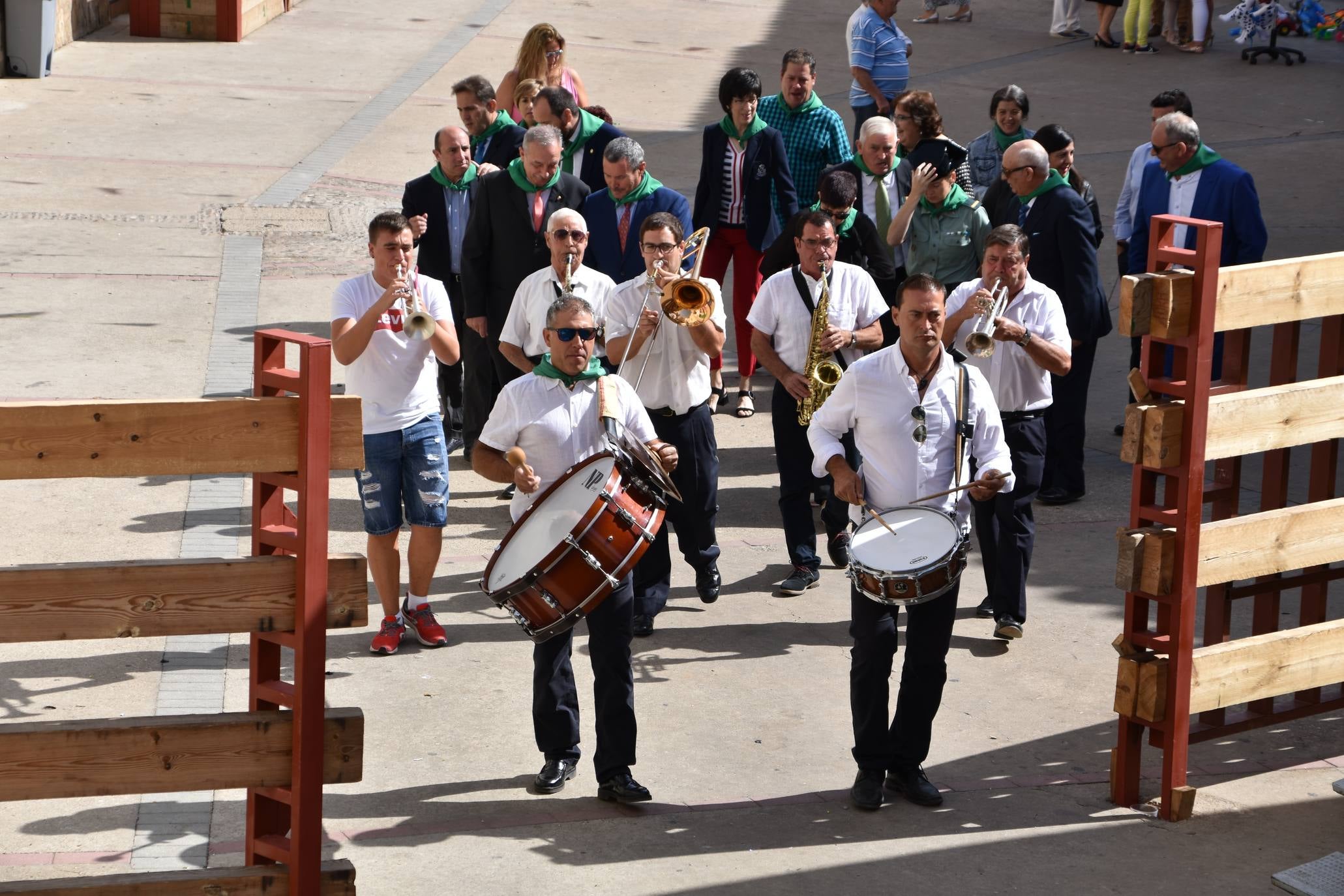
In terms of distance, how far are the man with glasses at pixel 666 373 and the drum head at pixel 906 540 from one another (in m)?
1.79

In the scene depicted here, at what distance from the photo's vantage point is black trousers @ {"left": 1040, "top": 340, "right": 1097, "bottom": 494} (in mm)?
9977

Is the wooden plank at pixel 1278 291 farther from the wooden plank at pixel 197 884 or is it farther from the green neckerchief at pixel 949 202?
the wooden plank at pixel 197 884

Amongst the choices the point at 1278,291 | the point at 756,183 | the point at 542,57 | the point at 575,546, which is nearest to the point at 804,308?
the point at 756,183

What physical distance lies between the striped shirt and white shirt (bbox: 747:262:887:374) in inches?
242

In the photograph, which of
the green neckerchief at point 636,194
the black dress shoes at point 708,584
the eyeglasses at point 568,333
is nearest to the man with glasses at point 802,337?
the black dress shoes at point 708,584

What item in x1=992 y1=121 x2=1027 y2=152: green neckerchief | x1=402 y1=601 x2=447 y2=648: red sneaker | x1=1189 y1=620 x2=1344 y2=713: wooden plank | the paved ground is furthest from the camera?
x1=992 y1=121 x2=1027 y2=152: green neckerchief

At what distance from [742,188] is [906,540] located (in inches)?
206

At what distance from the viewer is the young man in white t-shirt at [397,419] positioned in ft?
24.9

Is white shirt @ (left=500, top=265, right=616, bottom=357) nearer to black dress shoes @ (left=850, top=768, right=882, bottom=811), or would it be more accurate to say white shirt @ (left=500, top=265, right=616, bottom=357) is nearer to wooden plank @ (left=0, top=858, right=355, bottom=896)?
black dress shoes @ (left=850, top=768, right=882, bottom=811)

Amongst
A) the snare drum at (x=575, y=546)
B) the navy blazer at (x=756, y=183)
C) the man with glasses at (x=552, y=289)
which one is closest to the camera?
the snare drum at (x=575, y=546)

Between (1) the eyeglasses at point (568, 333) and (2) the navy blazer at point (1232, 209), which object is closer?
(1) the eyeglasses at point (568, 333)

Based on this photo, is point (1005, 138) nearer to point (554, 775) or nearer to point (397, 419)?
point (397, 419)

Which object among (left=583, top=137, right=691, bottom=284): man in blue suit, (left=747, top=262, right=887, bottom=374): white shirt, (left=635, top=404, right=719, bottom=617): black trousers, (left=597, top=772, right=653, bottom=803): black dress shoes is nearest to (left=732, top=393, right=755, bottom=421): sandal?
(left=583, top=137, right=691, bottom=284): man in blue suit

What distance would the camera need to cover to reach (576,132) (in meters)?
10.8
